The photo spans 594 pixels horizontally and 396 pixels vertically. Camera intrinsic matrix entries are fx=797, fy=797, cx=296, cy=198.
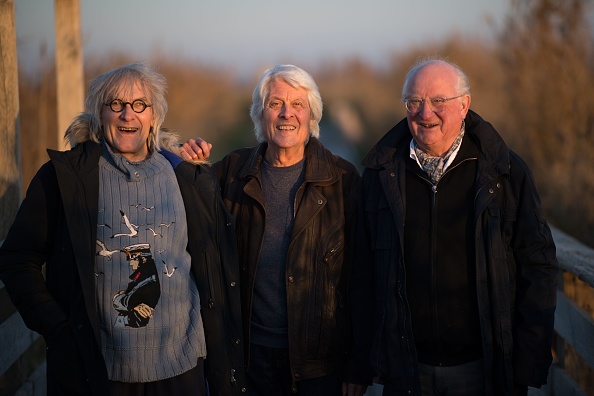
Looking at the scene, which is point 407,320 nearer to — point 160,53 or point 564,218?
point 564,218

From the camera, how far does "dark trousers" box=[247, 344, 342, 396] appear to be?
3.79 metres

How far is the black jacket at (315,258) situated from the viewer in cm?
375

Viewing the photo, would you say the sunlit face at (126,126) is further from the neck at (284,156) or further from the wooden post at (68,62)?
the wooden post at (68,62)

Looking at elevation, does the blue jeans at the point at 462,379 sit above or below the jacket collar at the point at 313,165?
below

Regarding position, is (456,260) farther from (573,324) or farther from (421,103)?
(573,324)

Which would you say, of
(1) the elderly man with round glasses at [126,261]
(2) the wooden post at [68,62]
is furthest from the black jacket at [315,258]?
(2) the wooden post at [68,62]

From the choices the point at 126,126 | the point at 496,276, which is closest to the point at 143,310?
the point at 126,126

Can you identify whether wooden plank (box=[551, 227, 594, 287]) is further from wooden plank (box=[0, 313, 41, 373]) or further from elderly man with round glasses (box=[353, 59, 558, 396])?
wooden plank (box=[0, 313, 41, 373])

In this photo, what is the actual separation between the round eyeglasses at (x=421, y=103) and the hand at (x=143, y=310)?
146 centimetres

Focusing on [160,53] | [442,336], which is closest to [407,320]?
[442,336]

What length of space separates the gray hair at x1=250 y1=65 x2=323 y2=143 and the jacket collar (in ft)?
0.32

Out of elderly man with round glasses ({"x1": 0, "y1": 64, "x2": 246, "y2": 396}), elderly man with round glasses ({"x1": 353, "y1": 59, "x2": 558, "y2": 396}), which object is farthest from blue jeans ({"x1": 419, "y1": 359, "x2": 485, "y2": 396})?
elderly man with round glasses ({"x1": 0, "y1": 64, "x2": 246, "y2": 396})

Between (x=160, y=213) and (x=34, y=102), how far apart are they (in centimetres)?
647

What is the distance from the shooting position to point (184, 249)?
3.49 metres
